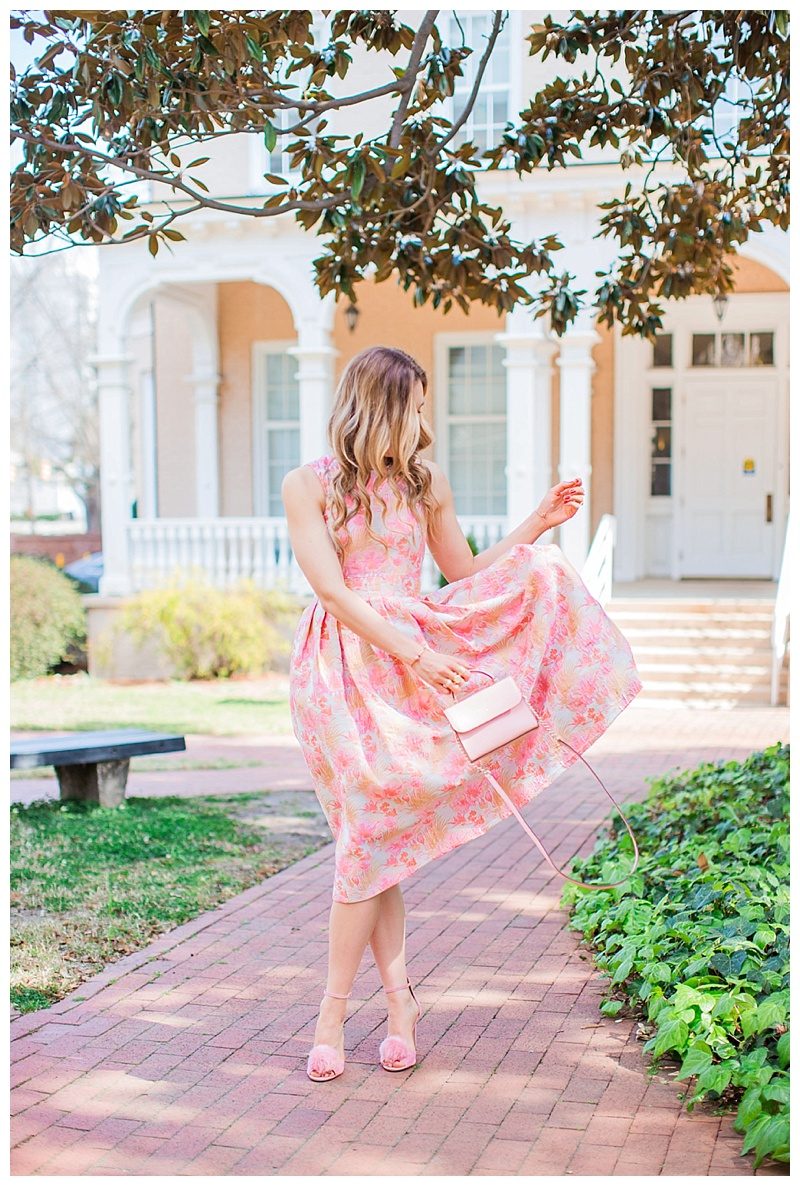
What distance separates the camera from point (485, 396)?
50.5ft

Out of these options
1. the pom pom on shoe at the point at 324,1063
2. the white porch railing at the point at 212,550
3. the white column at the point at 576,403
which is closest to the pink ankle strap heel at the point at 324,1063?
the pom pom on shoe at the point at 324,1063

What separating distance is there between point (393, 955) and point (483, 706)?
0.80 metres

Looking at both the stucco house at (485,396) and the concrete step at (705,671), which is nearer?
the concrete step at (705,671)

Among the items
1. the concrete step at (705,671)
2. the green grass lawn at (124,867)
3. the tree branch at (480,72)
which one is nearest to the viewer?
the green grass lawn at (124,867)

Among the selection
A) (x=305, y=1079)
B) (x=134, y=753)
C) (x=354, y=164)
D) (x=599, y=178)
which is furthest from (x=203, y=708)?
(x=305, y=1079)

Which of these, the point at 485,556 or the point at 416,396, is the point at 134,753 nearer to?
the point at 485,556

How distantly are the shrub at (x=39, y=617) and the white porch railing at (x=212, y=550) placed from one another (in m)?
0.86

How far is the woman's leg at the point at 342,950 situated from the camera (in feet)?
11.0

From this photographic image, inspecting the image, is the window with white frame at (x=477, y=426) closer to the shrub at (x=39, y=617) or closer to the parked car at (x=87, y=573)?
the shrub at (x=39, y=617)

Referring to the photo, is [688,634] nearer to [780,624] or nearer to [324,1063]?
[780,624]

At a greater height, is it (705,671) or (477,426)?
(477,426)

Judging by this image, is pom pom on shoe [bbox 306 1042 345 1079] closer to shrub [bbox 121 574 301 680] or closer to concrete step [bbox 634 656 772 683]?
concrete step [bbox 634 656 772 683]

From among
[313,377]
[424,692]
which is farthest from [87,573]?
[424,692]

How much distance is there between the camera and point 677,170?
12.1 metres
